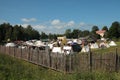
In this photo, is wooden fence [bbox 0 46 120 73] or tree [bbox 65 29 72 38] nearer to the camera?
wooden fence [bbox 0 46 120 73]

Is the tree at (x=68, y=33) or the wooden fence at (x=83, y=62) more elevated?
the tree at (x=68, y=33)

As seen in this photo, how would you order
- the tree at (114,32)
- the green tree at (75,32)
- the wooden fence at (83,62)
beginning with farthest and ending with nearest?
1. the green tree at (75,32)
2. the tree at (114,32)
3. the wooden fence at (83,62)

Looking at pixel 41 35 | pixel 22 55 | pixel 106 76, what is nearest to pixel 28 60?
pixel 22 55

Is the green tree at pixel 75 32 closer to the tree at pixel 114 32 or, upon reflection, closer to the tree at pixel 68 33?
the tree at pixel 68 33

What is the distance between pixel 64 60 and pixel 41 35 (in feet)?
505

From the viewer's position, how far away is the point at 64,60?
16812mm

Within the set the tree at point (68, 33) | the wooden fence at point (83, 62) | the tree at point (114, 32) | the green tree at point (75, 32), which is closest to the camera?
the wooden fence at point (83, 62)

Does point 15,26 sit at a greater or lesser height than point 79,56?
greater

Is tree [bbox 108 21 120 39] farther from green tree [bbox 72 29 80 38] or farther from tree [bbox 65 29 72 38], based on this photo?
tree [bbox 65 29 72 38]

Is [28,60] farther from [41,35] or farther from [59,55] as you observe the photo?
[41,35]

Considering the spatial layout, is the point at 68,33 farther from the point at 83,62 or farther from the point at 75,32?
the point at 83,62

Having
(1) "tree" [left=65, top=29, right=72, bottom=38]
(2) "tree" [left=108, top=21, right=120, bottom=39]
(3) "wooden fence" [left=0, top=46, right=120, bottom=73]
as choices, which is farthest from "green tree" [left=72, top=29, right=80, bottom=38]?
(3) "wooden fence" [left=0, top=46, right=120, bottom=73]

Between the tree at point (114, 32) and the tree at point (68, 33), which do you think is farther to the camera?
the tree at point (68, 33)

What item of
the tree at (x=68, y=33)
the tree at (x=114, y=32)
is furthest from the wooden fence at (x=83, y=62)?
the tree at (x=68, y=33)
